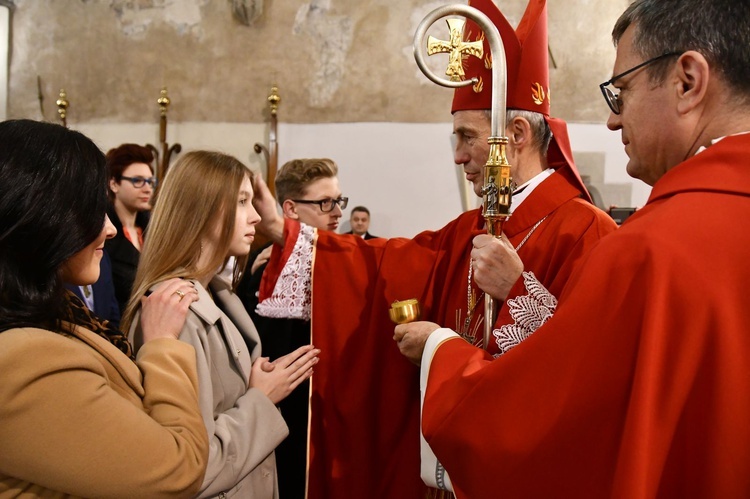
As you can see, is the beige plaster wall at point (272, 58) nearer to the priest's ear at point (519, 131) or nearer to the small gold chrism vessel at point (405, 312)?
the priest's ear at point (519, 131)

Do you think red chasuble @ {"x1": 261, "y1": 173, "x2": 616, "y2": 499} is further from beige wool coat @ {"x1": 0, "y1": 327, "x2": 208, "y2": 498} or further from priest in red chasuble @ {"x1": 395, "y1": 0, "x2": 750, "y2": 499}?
beige wool coat @ {"x1": 0, "y1": 327, "x2": 208, "y2": 498}

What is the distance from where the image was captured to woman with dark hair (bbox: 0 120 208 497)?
107cm

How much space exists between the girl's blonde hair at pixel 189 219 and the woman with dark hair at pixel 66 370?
56cm

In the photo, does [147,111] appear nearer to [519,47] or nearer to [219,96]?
[219,96]

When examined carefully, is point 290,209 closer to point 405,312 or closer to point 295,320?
point 295,320

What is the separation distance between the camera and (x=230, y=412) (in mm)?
1819

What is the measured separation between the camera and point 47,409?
1.07 metres

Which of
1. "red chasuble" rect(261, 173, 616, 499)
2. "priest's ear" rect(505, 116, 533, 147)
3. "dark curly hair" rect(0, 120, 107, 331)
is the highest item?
"priest's ear" rect(505, 116, 533, 147)

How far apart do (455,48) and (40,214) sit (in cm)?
116

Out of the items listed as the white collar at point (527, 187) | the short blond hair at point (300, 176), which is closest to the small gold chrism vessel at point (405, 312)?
the white collar at point (527, 187)

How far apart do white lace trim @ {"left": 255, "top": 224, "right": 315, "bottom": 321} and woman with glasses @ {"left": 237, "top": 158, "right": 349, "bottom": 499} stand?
135mm

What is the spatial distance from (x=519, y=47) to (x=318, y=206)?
1.54 metres

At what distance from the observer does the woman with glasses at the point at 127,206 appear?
11.7 feet

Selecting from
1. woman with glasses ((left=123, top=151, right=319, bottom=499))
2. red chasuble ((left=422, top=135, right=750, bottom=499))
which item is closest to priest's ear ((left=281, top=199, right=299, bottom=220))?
woman with glasses ((left=123, top=151, right=319, bottom=499))
